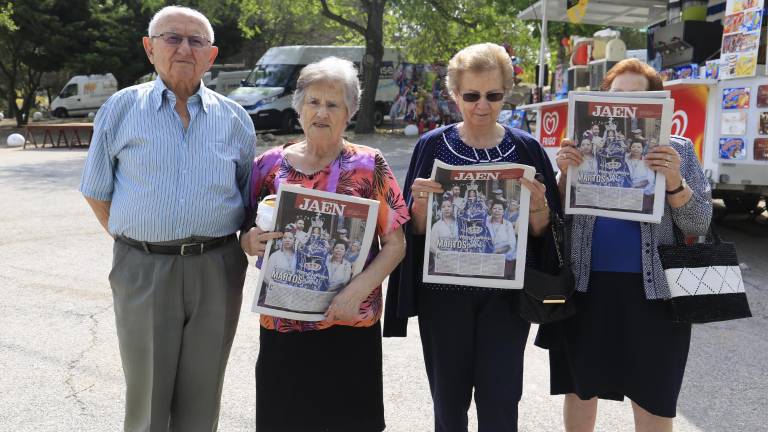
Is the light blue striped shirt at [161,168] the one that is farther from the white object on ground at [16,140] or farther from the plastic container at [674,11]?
the white object on ground at [16,140]

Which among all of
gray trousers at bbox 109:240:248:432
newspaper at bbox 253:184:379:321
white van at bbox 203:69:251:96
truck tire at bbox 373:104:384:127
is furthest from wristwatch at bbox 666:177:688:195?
white van at bbox 203:69:251:96

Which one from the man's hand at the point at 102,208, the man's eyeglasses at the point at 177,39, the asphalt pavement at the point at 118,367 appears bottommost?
the asphalt pavement at the point at 118,367

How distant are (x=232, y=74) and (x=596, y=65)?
25.1 metres

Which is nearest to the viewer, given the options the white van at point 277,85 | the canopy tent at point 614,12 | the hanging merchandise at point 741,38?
the hanging merchandise at point 741,38

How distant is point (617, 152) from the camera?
2393mm

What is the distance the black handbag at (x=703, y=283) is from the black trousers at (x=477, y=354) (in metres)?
0.56

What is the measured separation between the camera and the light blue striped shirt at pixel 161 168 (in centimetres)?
251

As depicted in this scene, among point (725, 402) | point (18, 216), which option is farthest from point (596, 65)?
point (18, 216)

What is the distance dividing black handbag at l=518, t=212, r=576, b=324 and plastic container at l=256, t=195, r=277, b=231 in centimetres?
93

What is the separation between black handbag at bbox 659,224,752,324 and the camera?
2422 mm

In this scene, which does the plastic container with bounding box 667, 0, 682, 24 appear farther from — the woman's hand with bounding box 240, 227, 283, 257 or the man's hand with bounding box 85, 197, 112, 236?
the man's hand with bounding box 85, 197, 112, 236

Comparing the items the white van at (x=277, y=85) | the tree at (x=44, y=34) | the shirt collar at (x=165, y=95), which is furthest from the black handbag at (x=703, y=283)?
the tree at (x=44, y=34)

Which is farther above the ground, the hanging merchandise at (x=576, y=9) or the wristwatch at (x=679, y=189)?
the hanging merchandise at (x=576, y=9)

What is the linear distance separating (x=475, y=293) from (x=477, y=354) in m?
0.23
